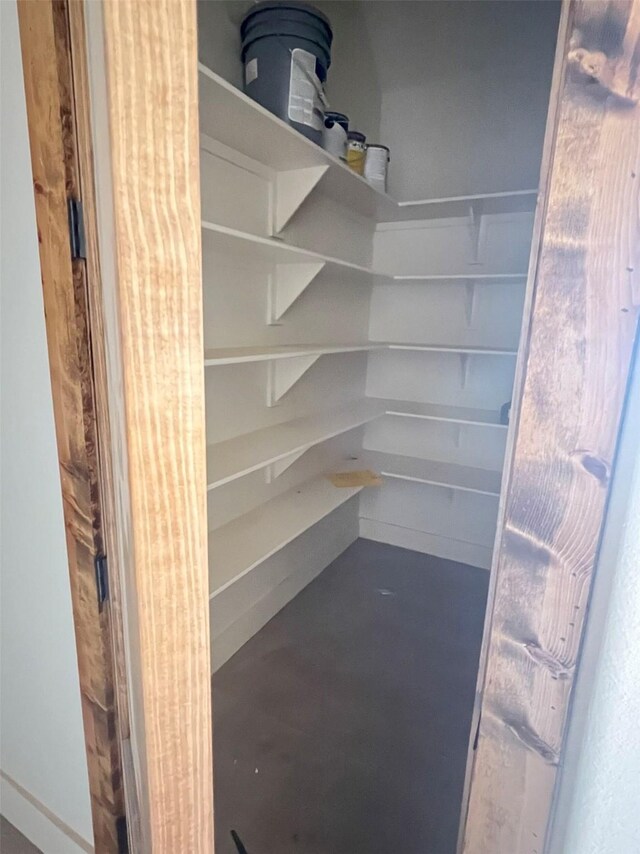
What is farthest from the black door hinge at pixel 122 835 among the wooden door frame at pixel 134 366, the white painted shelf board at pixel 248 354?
the white painted shelf board at pixel 248 354

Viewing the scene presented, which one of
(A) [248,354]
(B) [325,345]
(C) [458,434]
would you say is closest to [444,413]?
(C) [458,434]

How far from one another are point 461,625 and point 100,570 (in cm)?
189

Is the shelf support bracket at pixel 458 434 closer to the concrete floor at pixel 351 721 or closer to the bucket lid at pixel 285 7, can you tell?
the concrete floor at pixel 351 721

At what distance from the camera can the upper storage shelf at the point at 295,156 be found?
4.26 feet

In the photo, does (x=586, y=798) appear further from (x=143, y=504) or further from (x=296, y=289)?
(x=296, y=289)

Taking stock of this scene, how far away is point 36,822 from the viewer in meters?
1.25

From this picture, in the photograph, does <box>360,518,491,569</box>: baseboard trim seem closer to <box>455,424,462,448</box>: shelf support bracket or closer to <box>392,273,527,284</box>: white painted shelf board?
<box>455,424,462,448</box>: shelf support bracket

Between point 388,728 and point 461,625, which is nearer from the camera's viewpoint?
point 388,728

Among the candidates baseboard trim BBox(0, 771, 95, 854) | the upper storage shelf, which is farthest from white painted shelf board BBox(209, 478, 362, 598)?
the upper storage shelf

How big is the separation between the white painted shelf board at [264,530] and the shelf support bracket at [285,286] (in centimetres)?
79

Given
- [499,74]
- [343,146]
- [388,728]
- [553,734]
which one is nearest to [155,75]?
[553,734]

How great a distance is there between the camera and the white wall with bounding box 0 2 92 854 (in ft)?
2.75

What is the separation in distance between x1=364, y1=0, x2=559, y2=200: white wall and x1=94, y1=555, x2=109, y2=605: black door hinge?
243 cm

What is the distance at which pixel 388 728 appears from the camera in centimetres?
172
